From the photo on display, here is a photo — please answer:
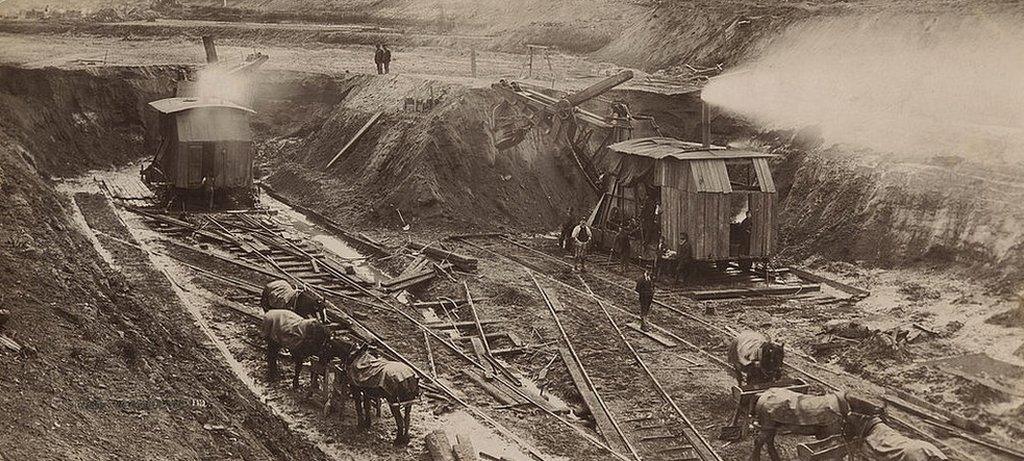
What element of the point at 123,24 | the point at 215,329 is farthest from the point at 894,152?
the point at 123,24

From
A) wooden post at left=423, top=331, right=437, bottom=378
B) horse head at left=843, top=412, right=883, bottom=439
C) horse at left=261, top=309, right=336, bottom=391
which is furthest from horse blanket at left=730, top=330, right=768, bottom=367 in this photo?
horse at left=261, top=309, right=336, bottom=391

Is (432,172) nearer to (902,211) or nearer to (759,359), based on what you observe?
(902,211)

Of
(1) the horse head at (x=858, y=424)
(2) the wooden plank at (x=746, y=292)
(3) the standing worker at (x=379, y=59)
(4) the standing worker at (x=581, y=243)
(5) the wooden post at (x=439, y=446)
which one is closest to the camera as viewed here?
(1) the horse head at (x=858, y=424)

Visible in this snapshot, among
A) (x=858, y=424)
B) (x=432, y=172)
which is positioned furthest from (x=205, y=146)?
(x=858, y=424)

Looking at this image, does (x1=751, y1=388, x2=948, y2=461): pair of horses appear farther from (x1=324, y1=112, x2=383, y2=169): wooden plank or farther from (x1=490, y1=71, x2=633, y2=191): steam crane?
(x1=324, y1=112, x2=383, y2=169): wooden plank

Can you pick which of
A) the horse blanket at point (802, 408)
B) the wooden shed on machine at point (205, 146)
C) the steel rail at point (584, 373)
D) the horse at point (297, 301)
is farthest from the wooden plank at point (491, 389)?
the wooden shed on machine at point (205, 146)

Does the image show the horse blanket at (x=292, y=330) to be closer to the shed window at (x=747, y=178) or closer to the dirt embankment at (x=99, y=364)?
the dirt embankment at (x=99, y=364)

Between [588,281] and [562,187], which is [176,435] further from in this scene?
[562,187]
